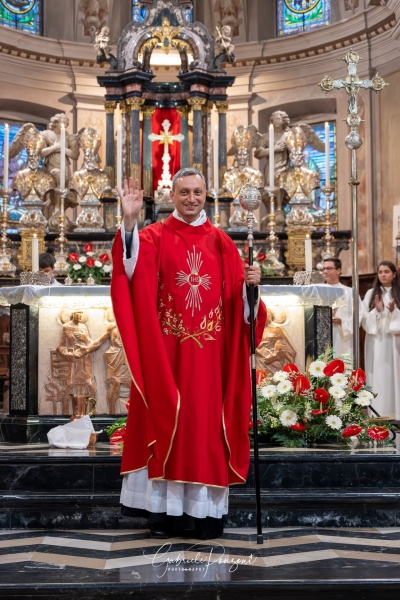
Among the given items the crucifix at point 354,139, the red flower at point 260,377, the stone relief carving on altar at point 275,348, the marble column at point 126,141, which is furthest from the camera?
the marble column at point 126,141

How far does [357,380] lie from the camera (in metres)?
6.27

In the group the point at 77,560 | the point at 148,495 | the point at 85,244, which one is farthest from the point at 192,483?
the point at 85,244

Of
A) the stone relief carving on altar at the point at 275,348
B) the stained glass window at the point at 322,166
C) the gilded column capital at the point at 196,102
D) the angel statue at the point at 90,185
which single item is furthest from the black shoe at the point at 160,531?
the stained glass window at the point at 322,166

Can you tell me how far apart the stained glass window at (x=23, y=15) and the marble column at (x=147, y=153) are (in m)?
6.04

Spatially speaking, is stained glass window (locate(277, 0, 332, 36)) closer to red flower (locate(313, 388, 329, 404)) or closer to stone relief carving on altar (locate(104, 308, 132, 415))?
stone relief carving on altar (locate(104, 308, 132, 415))

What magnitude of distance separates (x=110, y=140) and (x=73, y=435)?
4.33m

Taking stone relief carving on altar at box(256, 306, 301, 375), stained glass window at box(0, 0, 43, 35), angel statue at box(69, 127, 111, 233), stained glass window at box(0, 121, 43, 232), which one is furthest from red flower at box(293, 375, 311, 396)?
stained glass window at box(0, 0, 43, 35)

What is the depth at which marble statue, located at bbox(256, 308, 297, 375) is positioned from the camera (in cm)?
Result: 723

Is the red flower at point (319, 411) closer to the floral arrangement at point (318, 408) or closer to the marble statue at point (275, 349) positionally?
the floral arrangement at point (318, 408)

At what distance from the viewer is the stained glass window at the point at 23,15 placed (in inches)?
573

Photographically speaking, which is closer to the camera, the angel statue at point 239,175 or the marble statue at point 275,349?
the marble statue at point 275,349

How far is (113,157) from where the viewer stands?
31.4 ft

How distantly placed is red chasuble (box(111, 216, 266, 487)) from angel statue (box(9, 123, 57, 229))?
435cm

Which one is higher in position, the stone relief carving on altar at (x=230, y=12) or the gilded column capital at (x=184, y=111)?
the stone relief carving on altar at (x=230, y=12)
